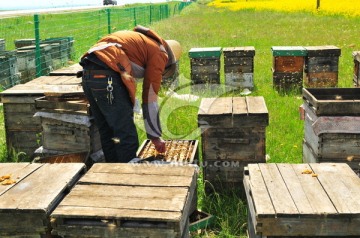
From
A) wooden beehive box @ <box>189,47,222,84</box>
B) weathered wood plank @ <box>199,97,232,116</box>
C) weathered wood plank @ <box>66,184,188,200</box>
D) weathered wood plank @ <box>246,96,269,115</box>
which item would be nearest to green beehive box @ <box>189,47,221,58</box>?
wooden beehive box @ <box>189,47,222,84</box>

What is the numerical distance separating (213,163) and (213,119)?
0.56 meters

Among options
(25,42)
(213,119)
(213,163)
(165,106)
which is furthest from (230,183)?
(25,42)

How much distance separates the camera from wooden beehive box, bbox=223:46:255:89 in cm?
1005

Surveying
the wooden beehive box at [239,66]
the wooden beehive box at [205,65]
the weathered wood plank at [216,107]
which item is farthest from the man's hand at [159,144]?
the wooden beehive box at [239,66]

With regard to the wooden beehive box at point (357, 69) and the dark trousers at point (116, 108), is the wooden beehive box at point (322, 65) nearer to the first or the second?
the wooden beehive box at point (357, 69)

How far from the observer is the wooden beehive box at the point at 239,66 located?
33.0 feet

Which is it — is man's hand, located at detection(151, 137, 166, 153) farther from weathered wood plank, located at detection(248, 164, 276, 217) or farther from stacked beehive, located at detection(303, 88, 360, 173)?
stacked beehive, located at detection(303, 88, 360, 173)

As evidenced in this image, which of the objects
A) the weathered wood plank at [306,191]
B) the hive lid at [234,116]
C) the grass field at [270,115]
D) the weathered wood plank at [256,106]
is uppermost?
the weathered wood plank at [256,106]

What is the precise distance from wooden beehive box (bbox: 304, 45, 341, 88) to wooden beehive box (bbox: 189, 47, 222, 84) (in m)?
2.06

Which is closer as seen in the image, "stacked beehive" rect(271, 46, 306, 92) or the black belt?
the black belt

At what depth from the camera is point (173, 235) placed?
2.82 m

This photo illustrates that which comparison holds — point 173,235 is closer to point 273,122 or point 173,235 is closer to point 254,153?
point 254,153

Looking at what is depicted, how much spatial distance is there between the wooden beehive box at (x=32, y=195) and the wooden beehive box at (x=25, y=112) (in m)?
2.15

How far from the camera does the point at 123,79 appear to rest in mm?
4617
